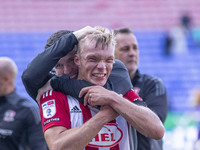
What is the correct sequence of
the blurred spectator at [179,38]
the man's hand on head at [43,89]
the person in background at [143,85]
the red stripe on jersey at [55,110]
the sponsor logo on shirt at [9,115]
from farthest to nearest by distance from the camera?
the blurred spectator at [179,38], the sponsor logo on shirt at [9,115], the person in background at [143,85], the man's hand on head at [43,89], the red stripe on jersey at [55,110]

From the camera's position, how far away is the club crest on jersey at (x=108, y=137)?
7.29 feet

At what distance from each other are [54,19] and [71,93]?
12.0 meters

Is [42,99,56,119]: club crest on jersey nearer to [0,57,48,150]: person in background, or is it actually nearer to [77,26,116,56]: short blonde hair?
[77,26,116,56]: short blonde hair

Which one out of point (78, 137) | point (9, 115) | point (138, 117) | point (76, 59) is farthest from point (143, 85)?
point (9, 115)

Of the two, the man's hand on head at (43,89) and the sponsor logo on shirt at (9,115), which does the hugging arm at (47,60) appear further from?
the sponsor logo on shirt at (9,115)

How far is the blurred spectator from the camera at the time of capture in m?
12.6

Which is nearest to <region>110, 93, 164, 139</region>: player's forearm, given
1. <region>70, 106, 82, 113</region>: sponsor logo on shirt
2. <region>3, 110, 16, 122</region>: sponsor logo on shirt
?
<region>70, 106, 82, 113</region>: sponsor logo on shirt

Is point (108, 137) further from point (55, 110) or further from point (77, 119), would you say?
point (55, 110)

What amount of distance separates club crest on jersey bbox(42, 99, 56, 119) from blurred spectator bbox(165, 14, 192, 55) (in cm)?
1069

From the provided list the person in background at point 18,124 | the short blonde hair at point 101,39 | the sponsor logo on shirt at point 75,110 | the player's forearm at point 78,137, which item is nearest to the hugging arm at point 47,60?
the short blonde hair at point 101,39

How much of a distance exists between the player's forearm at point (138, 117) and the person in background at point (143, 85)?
0.93 m

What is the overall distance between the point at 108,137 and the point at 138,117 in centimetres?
27

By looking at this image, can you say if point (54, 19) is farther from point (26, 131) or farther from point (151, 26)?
point (26, 131)

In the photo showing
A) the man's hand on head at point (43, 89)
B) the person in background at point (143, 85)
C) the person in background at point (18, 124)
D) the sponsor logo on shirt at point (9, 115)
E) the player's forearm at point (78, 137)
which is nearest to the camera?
the player's forearm at point (78, 137)
